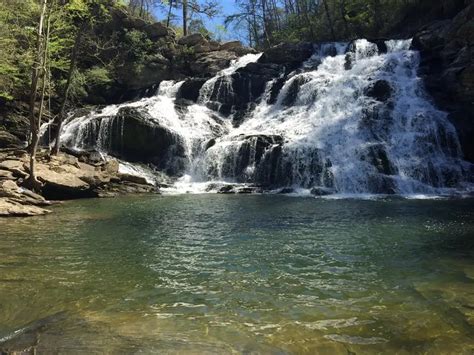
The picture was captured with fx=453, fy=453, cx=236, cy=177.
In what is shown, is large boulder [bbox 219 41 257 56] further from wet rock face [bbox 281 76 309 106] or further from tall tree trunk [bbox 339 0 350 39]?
wet rock face [bbox 281 76 309 106]

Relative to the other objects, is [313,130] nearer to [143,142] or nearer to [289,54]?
[143,142]

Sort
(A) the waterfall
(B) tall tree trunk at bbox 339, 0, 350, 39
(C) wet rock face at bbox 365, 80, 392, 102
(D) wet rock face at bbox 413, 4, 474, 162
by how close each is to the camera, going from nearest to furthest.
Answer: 1. (A) the waterfall
2. (D) wet rock face at bbox 413, 4, 474, 162
3. (C) wet rock face at bbox 365, 80, 392, 102
4. (B) tall tree trunk at bbox 339, 0, 350, 39

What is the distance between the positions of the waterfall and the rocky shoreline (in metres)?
3.29

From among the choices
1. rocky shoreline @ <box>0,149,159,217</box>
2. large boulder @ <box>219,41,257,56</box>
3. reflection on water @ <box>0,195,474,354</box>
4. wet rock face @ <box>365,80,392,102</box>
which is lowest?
reflection on water @ <box>0,195,474,354</box>

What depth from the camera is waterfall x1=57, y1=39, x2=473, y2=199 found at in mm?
23250

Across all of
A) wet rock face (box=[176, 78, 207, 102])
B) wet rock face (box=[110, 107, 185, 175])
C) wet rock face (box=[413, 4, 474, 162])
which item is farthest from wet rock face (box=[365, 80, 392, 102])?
wet rock face (box=[176, 78, 207, 102])

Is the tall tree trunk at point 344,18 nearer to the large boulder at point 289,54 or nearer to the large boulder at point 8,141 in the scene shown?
the large boulder at point 289,54

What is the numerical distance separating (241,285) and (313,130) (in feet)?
68.3

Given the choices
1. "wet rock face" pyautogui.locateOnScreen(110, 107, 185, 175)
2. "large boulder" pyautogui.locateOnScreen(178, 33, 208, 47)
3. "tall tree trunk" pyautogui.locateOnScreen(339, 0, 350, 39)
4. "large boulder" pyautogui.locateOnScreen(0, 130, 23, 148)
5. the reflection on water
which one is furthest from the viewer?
"tall tree trunk" pyautogui.locateOnScreen(339, 0, 350, 39)

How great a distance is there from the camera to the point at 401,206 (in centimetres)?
1672

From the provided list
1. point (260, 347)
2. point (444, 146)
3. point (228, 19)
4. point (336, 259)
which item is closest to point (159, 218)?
point (336, 259)

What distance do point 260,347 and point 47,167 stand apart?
1857cm

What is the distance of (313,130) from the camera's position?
27375mm

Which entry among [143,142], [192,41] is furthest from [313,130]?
[192,41]
